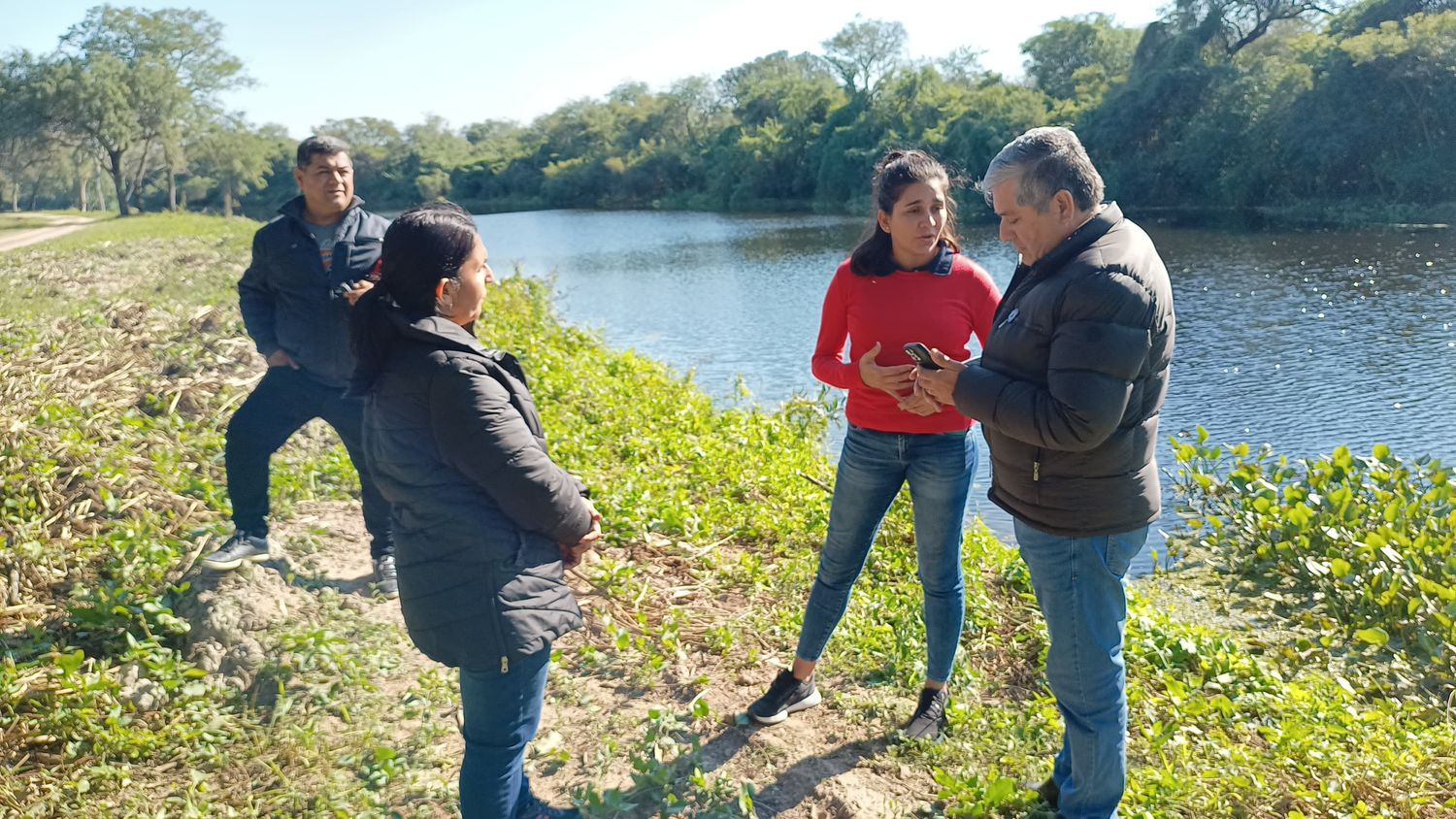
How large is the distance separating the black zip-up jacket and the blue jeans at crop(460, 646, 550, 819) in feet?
6.76

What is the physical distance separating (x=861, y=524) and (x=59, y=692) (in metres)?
2.69

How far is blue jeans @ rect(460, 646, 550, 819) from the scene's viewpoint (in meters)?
2.30

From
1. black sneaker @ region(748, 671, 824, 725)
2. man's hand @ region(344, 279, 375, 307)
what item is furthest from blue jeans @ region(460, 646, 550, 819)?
man's hand @ region(344, 279, 375, 307)

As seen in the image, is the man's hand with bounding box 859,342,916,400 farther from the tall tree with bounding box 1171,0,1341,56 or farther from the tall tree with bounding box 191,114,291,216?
the tall tree with bounding box 191,114,291,216

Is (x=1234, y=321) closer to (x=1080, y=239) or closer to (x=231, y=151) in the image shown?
(x=1080, y=239)

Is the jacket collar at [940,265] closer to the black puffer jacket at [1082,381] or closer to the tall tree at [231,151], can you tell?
the black puffer jacket at [1082,381]

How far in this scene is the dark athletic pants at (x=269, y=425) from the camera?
156 inches

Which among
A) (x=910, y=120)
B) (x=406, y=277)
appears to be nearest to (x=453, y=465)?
(x=406, y=277)

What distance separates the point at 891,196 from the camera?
A: 2951mm

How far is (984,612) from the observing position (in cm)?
427

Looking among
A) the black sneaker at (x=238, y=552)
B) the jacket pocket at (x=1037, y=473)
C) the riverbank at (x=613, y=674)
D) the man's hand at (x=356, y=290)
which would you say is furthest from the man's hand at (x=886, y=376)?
the black sneaker at (x=238, y=552)

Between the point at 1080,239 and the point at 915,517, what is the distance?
1.13 metres

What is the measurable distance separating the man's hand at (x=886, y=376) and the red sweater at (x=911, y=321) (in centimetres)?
7

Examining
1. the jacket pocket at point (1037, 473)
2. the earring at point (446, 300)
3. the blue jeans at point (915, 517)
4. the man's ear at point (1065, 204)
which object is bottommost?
the blue jeans at point (915, 517)
